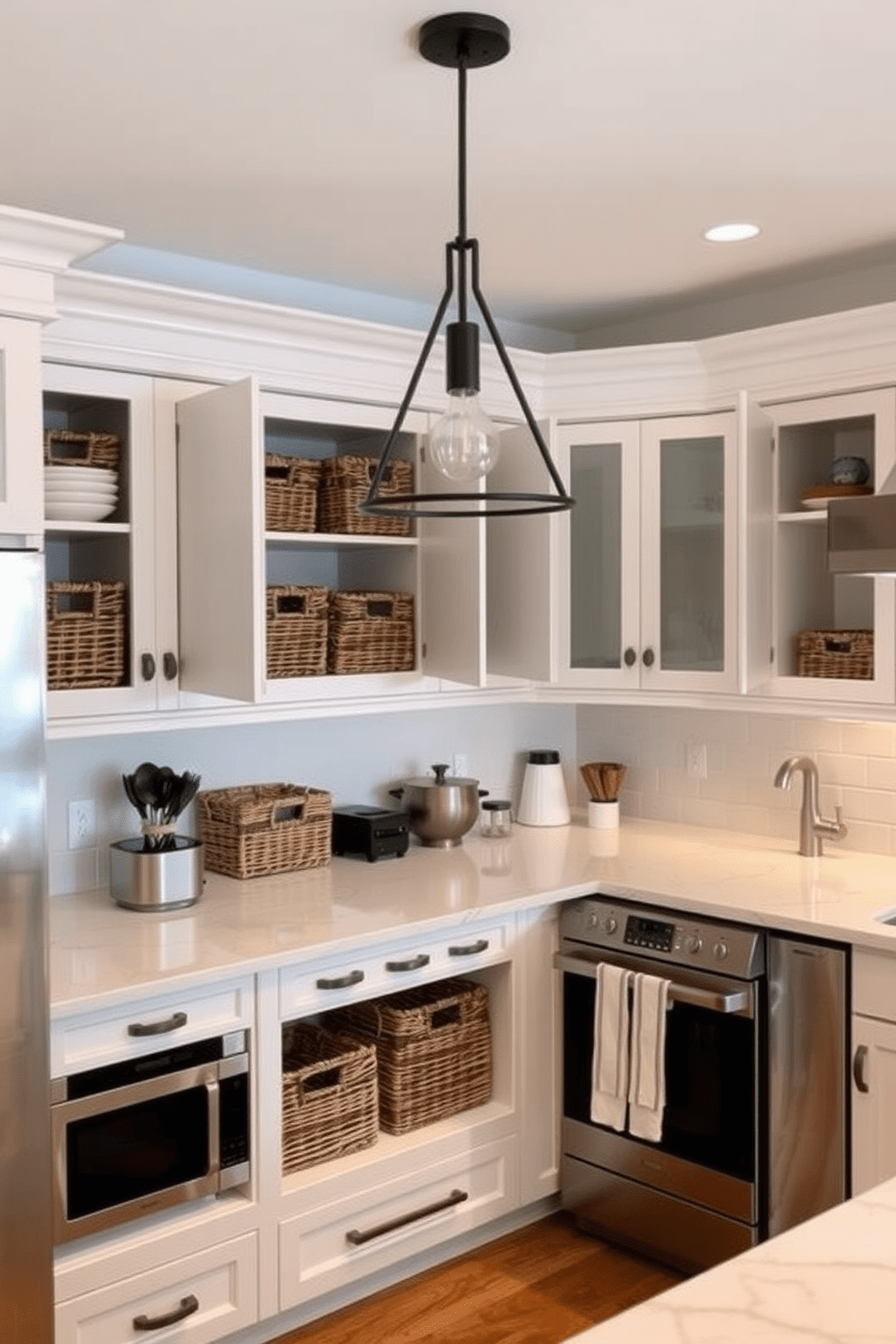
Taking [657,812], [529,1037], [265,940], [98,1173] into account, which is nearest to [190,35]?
[265,940]

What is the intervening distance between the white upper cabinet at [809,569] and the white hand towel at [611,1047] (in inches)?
35.2

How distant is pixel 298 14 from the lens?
1.97 metres

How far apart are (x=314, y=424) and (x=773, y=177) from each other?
1252 millimetres

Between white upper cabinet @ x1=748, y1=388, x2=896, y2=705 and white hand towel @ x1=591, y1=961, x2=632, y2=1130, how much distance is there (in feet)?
2.93

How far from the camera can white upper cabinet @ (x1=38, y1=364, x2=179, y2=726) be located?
2848 mm

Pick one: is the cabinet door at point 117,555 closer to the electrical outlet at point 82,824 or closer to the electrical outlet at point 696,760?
the electrical outlet at point 82,824

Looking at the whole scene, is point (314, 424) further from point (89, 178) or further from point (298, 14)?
point (298, 14)

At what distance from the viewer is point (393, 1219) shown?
2.96 m

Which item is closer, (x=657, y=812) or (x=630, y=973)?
(x=630, y=973)

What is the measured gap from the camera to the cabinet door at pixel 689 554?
3.44m

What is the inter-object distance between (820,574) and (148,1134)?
2.24 meters

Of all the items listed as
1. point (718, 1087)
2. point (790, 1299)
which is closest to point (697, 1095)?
point (718, 1087)

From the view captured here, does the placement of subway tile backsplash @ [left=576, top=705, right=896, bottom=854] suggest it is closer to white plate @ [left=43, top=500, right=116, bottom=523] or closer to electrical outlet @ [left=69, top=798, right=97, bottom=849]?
electrical outlet @ [left=69, top=798, right=97, bottom=849]

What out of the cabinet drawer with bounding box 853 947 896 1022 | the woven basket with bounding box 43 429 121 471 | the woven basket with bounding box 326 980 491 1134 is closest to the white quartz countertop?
the cabinet drawer with bounding box 853 947 896 1022
